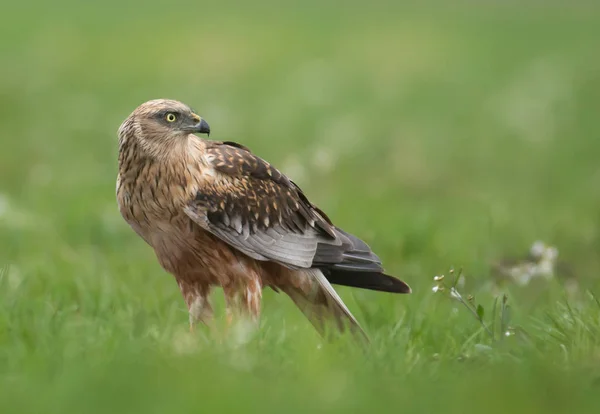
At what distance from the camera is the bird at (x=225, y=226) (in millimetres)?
5668

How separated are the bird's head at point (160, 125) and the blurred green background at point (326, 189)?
2.97 feet

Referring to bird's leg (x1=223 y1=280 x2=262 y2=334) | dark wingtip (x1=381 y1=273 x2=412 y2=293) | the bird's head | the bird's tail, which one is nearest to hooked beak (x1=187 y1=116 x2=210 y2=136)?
the bird's head

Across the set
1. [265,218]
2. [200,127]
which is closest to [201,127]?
[200,127]

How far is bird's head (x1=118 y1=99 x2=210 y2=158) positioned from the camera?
18.7 feet

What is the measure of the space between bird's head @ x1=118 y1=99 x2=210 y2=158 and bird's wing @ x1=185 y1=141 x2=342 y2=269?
24cm

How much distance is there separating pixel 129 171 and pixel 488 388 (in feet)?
7.18

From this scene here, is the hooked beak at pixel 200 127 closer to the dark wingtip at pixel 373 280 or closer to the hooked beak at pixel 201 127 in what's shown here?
the hooked beak at pixel 201 127

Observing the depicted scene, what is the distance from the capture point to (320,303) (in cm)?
623

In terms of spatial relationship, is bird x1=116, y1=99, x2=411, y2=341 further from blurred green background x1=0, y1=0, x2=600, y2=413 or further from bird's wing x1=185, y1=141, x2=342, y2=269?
blurred green background x1=0, y1=0, x2=600, y2=413

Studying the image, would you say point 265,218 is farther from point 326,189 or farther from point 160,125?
point 326,189

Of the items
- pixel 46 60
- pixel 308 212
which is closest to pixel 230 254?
pixel 308 212

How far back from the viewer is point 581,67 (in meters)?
17.5

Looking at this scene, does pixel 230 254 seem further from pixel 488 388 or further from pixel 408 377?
pixel 488 388

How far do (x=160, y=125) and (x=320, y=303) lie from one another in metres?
1.32
